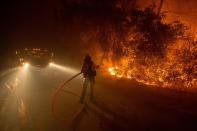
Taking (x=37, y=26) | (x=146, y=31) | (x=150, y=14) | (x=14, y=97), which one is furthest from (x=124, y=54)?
(x=37, y=26)

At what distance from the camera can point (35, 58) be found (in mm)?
10117

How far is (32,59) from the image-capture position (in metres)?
10.0

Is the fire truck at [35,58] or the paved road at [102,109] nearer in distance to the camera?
the paved road at [102,109]

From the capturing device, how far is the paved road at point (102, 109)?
411cm

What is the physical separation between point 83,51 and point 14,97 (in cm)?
839

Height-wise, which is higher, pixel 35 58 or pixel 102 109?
pixel 35 58

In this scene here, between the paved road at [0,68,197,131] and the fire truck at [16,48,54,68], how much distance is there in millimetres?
2690

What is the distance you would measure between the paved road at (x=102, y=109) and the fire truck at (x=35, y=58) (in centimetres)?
269

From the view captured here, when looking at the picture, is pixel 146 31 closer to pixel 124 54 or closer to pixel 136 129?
pixel 124 54

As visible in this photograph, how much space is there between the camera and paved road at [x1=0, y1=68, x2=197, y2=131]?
4109mm

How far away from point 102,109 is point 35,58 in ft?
23.2

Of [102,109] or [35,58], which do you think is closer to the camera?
[102,109]

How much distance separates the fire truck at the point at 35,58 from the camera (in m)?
10.0

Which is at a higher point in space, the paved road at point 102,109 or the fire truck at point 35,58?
the fire truck at point 35,58
